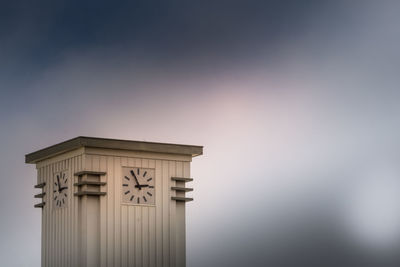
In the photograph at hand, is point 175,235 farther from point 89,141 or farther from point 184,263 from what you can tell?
point 89,141

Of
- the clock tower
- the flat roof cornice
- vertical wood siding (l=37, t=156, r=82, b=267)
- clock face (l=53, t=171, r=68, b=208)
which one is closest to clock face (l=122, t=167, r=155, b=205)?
the clock tower

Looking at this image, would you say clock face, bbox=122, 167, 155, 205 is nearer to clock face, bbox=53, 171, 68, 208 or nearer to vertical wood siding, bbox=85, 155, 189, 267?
vertical wood siding, bbox=85, 155, 189, 267

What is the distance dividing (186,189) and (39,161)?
11.9ft

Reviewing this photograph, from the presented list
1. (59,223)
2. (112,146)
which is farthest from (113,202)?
(59,223)

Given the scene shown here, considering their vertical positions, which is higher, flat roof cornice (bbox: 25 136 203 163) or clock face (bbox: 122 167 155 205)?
flat roof cornice (bbox: 25 136 203 163)

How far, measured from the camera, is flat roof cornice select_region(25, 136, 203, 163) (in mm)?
23203

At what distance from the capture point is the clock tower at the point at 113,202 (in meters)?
23.1

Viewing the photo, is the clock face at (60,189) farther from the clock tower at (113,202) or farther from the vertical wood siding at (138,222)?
the vertical wood siding at (138,222)

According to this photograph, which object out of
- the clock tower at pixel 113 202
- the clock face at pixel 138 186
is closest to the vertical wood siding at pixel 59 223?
the clock tower at pixel 113 202

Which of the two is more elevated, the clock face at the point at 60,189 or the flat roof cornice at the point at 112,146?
the flat roof cornice at the point at 112,146

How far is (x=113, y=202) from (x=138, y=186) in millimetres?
764

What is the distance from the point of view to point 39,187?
976 inches

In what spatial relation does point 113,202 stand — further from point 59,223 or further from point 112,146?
point 59,223

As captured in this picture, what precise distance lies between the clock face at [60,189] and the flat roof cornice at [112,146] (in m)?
0.54
